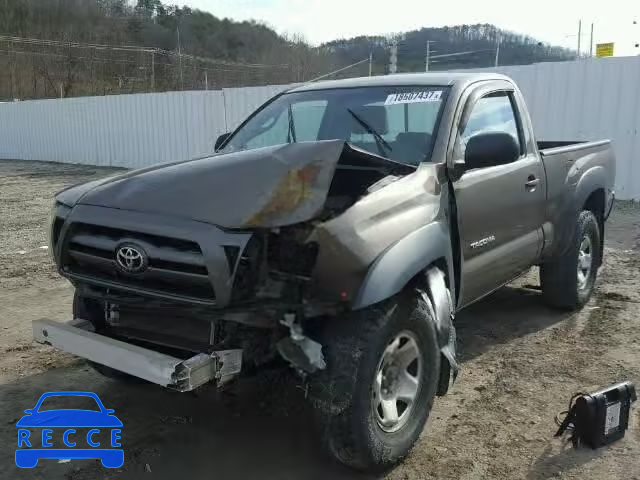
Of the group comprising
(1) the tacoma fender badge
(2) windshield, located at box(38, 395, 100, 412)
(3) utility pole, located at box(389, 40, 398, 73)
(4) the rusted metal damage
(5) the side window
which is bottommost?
(2) windshield, located at box(38, 395, 100, 412)

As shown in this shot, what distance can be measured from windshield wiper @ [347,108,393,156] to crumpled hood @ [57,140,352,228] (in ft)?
3.10

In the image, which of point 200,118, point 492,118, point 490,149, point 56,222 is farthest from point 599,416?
point 200,118

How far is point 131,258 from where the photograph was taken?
2.73m

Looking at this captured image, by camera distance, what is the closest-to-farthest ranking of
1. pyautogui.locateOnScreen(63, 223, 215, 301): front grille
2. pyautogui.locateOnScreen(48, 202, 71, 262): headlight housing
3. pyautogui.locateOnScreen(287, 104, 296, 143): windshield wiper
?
pyautogui.locateOnScreen(63, 223, 215, 301): front grille < pyautogui.locateOnScreen(48, 202, 71, 262): headlight housing < pyautogui.locateOnScreen(287, 104, 296, 143): windshield wiper

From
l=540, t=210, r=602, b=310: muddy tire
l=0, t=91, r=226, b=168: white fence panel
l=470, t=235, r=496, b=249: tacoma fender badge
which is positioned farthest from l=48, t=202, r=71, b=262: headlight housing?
Result: l=0, t=91, r=226, b=168: white fence panel

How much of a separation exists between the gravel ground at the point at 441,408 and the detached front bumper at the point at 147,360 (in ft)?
1.13

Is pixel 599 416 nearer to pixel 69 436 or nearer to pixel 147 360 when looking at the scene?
pixel 147 360

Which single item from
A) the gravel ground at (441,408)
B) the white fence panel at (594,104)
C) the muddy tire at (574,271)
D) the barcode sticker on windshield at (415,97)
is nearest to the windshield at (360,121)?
the barcode sticker on windshield at (415,97)

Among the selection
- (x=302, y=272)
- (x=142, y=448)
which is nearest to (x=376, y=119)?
(x=302, y=272)

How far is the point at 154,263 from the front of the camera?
8.89ft

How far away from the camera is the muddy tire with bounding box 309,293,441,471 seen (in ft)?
8.82

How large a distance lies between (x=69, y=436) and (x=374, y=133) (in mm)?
2438

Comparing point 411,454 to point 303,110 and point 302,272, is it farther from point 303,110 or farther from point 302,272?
→ point 303,110

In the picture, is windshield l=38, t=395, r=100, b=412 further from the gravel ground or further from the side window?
the side window
